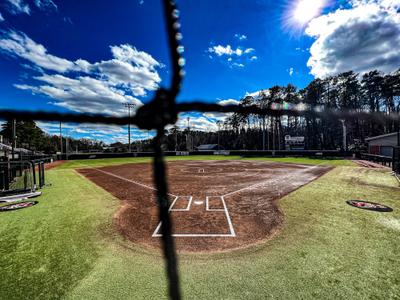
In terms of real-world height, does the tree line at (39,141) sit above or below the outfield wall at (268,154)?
above

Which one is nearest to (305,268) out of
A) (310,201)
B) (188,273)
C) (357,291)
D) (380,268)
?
(357,291)

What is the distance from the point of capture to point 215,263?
418cm

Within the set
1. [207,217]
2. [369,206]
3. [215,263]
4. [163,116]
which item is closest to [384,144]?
[369,206]

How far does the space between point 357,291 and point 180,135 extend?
72083 millimetres

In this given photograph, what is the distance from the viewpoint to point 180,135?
74.2 metres

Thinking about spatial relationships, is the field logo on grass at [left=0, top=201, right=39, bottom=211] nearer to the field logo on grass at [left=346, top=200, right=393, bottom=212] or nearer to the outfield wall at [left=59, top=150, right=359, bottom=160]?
the field logo on grass at [left=346, top=200, right=393, bottom=212]

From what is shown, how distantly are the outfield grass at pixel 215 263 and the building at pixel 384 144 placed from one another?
95.2 feet

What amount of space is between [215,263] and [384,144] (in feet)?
125

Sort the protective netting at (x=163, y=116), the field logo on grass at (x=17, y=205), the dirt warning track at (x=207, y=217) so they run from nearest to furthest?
the protective netting at (x=163, y=116)
the dirt warning track at (x=207, y=217)
the field logo on grass at (x=17, y=205)

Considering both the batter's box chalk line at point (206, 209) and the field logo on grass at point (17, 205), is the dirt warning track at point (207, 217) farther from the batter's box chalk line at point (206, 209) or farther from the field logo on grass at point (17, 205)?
the field logo on grass at point (17, 205)

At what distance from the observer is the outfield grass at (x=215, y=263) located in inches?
130

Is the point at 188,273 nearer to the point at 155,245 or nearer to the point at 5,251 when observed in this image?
the point at 155,245

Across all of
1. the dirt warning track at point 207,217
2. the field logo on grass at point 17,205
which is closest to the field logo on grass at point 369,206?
the dirt warning track at point 207,217

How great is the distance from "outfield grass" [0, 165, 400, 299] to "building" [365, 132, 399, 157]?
1142 inches
